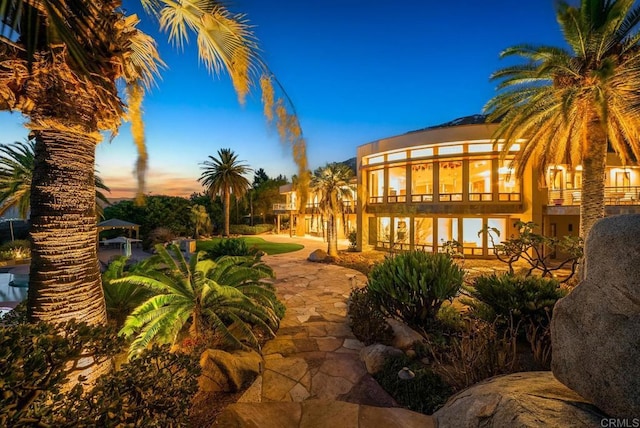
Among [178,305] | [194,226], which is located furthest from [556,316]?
[194,226]

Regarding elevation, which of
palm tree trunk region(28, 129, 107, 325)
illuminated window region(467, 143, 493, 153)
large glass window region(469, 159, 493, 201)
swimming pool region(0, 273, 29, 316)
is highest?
illuminated window region(467, 143, 493, 153)

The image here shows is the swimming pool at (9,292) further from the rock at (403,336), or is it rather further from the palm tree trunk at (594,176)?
the palm tree trunk at (594,176)

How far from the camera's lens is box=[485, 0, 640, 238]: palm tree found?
815 centimetres

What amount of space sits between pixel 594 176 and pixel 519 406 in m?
10.4

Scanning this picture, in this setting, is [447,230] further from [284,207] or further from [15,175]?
[15,175]

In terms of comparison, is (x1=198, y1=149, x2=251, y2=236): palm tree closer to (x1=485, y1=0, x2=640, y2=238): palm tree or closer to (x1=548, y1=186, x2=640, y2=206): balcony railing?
(x1=485, y1=0, x2=640, y2=238): palm tree

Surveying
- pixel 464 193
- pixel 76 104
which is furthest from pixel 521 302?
pixel 464 193

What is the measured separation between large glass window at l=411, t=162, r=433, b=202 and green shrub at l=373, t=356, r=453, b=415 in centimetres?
1595

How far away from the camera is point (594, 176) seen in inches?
368

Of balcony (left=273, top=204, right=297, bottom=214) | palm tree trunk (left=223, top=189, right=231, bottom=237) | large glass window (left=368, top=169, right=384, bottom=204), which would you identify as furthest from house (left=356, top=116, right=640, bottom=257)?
palm tree trunk (left=223, top=189, right=231, bottom=237)

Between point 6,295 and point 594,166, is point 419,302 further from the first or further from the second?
point 6,295

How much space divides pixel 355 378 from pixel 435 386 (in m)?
1.19

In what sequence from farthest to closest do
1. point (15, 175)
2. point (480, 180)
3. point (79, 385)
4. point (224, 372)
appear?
point (480, 180)
point (15, 175)
point (224, 372)
point (79, 385)

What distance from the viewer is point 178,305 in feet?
16.1
